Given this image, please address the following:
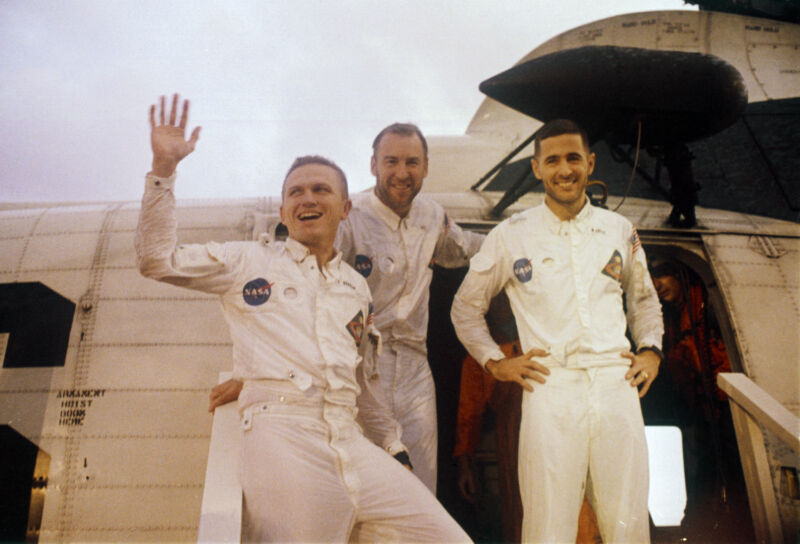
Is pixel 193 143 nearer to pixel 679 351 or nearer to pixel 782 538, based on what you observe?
pixel 782 538

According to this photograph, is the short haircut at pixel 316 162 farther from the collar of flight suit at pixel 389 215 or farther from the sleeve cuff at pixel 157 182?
the collar of flight suit at pixel 389 215

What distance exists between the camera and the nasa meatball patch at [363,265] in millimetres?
3076

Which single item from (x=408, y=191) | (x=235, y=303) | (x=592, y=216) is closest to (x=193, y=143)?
(x=235, y=303)

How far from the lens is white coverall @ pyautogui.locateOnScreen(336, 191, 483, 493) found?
111 inches

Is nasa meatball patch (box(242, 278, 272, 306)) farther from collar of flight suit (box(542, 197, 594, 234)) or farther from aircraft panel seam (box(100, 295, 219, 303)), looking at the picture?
aircraft panel seam (box(100, 295, 219, 303))

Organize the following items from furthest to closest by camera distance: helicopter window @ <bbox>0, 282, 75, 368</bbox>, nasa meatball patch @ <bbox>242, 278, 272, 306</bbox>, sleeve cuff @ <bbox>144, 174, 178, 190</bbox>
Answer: helicopter window @ <bbox>0, 282, 75, 368</bbox> → nasa meatball patch @ <bbox>242, 278, 272, 306</bbox> → sleeve cuff @ <bbox>144, 174, 178, 190</bbox>

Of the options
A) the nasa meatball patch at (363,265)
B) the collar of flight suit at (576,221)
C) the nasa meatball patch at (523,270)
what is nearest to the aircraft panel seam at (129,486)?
the nasa meatball patch at (363,265)

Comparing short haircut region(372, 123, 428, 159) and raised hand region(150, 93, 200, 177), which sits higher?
short haircut region(372, 123, 428, 159)

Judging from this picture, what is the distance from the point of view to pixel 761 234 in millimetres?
4453

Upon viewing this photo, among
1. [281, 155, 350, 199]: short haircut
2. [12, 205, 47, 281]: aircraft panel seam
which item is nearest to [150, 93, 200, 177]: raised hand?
[281, 155, 350, 199]: short haircut

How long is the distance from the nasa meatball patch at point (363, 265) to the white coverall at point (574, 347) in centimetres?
55

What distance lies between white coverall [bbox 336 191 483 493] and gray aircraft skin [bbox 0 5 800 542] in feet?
2.41

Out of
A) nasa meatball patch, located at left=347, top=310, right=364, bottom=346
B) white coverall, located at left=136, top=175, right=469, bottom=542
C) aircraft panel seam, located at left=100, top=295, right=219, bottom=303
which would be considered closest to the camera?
white coverall, located at left=136, top=175, right=469, bottom=542

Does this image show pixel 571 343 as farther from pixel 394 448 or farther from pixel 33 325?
pixel 33 325
